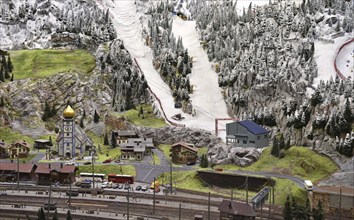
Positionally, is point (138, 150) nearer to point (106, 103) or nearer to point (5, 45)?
point (106, 103)

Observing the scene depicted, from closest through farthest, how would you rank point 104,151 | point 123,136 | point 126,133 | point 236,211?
point 236,211, point 104,151, point 123,136, point 126,133

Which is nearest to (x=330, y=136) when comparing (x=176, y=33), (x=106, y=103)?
(x=106, y=103)

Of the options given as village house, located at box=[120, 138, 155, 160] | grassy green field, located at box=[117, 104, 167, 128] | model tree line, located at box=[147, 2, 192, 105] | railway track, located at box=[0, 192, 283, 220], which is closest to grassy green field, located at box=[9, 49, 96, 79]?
model tree line, located at box=[147, 2, 192, 105]

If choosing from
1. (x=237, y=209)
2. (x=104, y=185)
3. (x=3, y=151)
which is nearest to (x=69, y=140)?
(x=3, y=151)

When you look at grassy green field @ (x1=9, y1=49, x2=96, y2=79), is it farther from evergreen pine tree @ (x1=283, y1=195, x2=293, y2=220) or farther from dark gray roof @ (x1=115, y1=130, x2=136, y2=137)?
evergreen pine tree @ (x1=283, y1=195, x2=293, y2=220)

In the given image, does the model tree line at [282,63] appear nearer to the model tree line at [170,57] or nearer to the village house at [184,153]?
the model tree line at [170,57]

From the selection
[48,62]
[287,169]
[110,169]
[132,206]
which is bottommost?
[110,169]

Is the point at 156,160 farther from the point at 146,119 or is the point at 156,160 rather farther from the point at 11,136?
the point at 11,136
